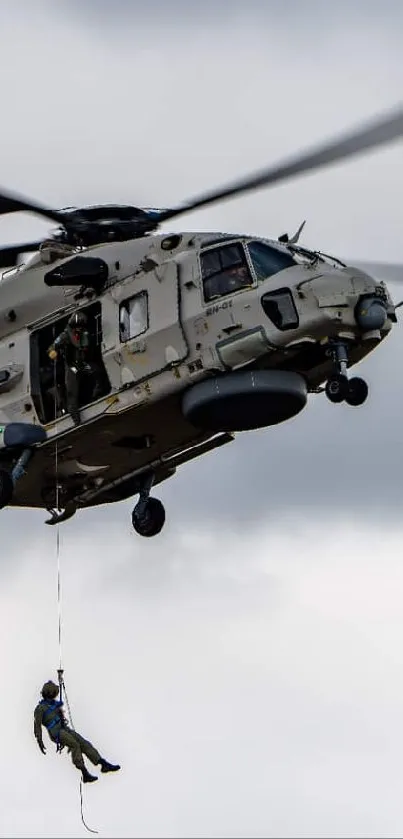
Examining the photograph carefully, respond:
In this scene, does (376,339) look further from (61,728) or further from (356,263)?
(61,728)

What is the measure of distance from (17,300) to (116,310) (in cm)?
215

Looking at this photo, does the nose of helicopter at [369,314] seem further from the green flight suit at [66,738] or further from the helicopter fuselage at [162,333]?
the green flight suit at [66,738]

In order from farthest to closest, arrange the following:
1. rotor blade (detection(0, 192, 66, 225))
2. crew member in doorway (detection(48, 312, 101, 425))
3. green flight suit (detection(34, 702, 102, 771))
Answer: rotor blade (detection(0, 192, 66, 225)) < crew member in doorway (detection(48, 312, 101, 425)) < green flight suit (detection(34, 702, 102, 771))

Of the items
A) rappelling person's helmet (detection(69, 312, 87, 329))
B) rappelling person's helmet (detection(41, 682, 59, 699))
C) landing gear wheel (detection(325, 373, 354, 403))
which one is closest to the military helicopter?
landing gear wheel (detection(325, 373, 354, 403))

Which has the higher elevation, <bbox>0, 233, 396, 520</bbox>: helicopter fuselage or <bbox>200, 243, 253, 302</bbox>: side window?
<bbox>200, 243, 253, 302</bbox>: side window

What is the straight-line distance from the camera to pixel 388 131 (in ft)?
87.1

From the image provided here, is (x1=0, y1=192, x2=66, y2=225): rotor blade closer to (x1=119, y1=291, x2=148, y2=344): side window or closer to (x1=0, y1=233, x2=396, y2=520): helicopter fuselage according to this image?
(x1=0, y1=233, x2=396, y2=520): helicopter fuselage

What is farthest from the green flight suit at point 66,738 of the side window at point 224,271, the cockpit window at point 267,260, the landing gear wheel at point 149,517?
the cockpit window at point 267,260

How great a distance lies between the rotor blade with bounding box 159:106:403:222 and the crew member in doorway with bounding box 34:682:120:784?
6812 mm

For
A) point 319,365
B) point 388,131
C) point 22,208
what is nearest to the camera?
point 388,131

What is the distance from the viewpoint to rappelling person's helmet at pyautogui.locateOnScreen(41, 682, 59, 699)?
2798 centimetres

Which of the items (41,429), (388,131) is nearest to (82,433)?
(41,429)

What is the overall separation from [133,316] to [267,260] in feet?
6.58

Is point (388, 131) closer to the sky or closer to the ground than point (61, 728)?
closer to the sky
